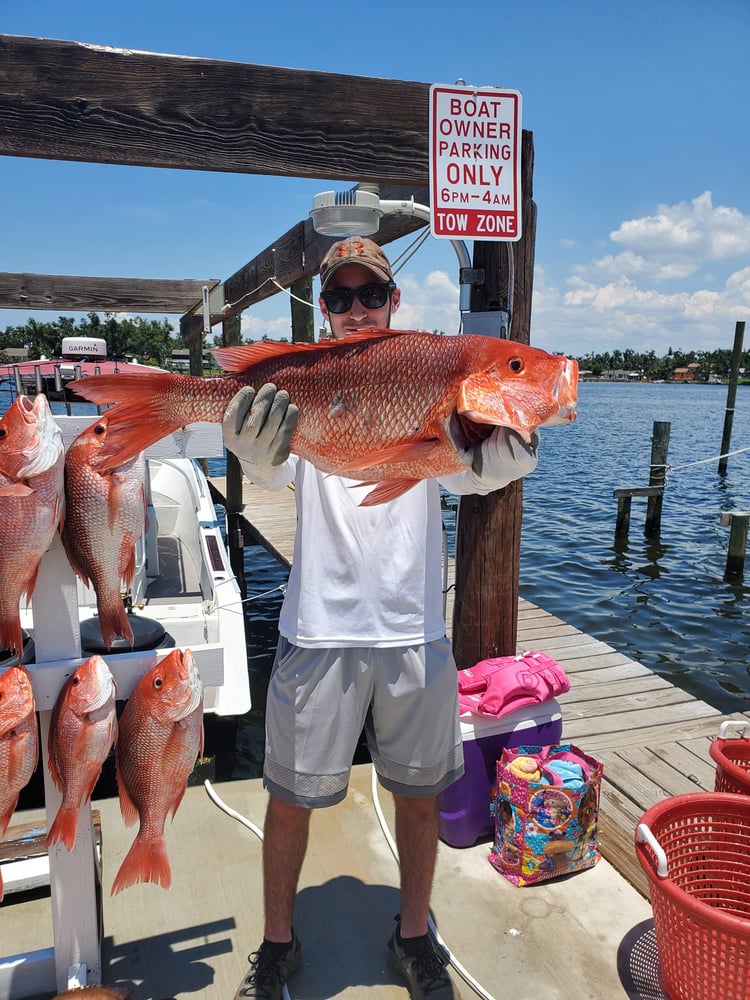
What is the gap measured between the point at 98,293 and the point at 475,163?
7.09 meters

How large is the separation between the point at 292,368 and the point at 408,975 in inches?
84.1

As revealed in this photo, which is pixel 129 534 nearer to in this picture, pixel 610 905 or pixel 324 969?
pixel 324 969

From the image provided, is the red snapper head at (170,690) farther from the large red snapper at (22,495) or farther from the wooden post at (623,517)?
the wooden post at (623,517)

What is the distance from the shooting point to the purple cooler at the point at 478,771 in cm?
318

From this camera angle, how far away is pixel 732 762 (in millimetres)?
2902

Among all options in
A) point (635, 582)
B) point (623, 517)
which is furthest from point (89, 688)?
point (623, 517)

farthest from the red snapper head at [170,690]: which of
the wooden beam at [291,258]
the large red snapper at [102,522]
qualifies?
the wooden beam at [291,258]

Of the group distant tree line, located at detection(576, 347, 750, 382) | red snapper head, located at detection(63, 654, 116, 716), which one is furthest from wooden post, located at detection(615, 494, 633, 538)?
distant tree line, located at detection(576, 347, 750, 382)

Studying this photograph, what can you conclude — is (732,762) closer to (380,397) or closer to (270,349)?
(380,397)

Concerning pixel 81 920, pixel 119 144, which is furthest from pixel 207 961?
pixel 119 144

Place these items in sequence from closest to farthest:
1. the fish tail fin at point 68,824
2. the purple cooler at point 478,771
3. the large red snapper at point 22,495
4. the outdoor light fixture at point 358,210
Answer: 1. the large red snapper at point 22,495
2. the fish tail fin at point 68,824
3. the purple cooler at point 478,771
4. the outdoor light fixture at point 358,210

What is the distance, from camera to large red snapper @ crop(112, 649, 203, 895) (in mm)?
1854

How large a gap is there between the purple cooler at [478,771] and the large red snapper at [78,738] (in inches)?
71.6

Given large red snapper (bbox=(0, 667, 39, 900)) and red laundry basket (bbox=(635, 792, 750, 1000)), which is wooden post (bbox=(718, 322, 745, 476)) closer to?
red laundry basket (bbox=(635, 792, 750, 1000))
